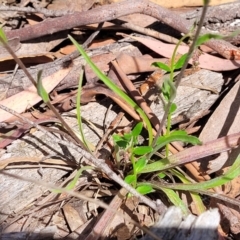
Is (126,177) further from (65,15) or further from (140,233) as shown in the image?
(65,15)

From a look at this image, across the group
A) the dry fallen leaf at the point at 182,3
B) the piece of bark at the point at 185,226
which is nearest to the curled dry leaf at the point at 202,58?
the dry fallen leaf at the point at 182,3

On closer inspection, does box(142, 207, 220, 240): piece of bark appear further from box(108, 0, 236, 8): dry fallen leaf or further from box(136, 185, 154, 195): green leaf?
box(108, 0, 236, 8): dry fallen leaf

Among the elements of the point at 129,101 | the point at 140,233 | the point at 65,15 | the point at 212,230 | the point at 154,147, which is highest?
the point at 65,15

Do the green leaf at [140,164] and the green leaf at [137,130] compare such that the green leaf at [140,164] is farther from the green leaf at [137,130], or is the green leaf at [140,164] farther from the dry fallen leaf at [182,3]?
the dry fallen leaf at [182,3]

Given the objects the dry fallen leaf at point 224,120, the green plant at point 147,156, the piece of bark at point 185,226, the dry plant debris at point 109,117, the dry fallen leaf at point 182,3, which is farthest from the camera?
the dry fallen leaf at point 182,3

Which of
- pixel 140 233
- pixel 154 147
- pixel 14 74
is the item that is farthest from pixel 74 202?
pixel 14 74

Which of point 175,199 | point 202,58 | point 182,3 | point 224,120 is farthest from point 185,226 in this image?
point 182,3

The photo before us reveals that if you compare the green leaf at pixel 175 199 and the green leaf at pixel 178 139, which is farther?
the green leaf at pixel 175 199

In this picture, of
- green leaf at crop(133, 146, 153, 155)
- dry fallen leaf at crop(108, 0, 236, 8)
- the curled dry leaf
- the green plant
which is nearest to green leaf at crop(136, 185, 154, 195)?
the green plant

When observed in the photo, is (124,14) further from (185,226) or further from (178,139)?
(185,226)
